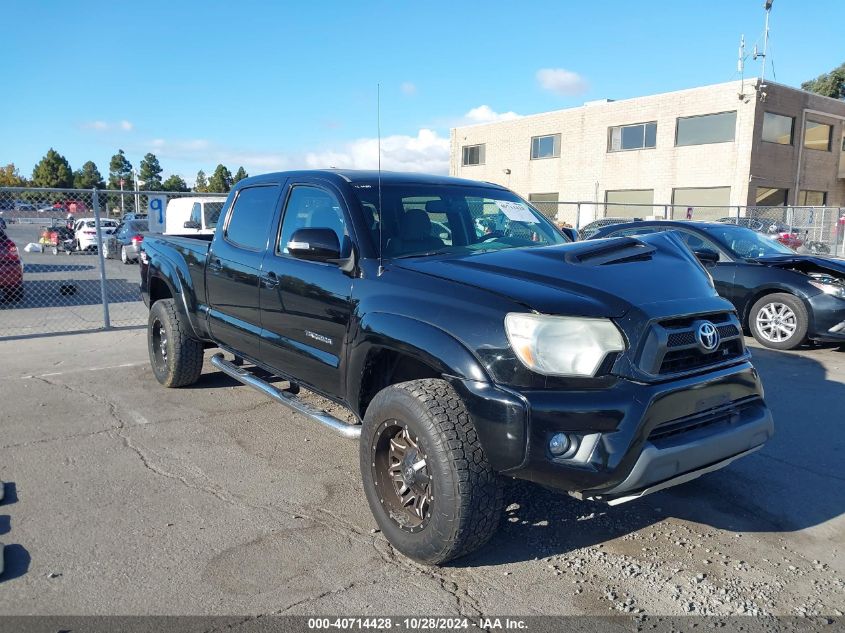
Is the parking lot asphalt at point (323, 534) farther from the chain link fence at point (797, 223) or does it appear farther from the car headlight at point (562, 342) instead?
the chain link fence at point (797, 223)

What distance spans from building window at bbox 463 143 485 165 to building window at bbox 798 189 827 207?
17.7 metres

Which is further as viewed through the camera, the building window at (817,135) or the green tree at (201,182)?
the green tree at (201,182)

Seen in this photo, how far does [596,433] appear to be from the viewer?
9.30 feet

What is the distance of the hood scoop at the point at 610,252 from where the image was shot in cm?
345

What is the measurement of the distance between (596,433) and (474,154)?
41.2 metres

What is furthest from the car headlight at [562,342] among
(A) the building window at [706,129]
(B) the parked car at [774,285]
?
(A) the building window at [706,129]

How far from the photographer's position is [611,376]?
9.53ft

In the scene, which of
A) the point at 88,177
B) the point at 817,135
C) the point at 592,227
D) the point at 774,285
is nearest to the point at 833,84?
the point at 817,135

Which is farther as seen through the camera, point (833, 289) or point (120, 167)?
point (120, 167)

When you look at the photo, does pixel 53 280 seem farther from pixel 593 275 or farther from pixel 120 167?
pixel 120 167

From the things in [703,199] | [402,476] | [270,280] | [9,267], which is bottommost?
[402,476]

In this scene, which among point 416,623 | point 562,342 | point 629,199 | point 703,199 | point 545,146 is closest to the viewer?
point 416,623

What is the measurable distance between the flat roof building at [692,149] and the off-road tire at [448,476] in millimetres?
27192

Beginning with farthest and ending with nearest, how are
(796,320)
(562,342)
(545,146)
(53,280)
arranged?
(545,146)
(53,280)
(796,320)
(562,342)
